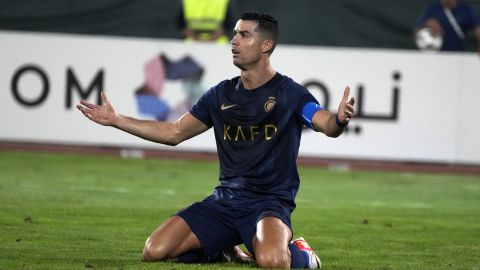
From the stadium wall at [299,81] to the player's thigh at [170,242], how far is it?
991 centimetres

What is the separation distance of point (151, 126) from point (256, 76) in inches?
34.9

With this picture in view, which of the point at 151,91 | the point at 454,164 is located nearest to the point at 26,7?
the point at 151,91

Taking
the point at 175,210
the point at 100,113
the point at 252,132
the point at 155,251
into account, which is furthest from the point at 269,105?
the point at 175,210

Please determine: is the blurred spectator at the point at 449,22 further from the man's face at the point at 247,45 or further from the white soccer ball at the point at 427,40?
the man's face at the point at 247,45

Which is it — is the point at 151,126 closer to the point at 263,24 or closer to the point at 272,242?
the point at 263,24

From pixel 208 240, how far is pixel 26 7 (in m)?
12.3

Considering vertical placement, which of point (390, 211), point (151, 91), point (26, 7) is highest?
point (26, 7)

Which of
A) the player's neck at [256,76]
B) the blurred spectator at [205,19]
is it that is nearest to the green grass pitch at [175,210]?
the player's neck at [256,76]

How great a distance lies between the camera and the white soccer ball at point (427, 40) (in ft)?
62.0

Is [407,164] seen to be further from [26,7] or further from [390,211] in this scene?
[26,7]

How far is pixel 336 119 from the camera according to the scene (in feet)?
25.6

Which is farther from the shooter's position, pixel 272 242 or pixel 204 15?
pixel 204 15

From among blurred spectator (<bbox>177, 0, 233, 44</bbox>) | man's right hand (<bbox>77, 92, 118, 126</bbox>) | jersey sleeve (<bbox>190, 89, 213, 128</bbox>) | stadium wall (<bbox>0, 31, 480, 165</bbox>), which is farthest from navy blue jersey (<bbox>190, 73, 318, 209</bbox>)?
blurred spectator (<bbox>177, 0, 233, 44</bbox>)

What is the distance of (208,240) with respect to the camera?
830 centimetres
